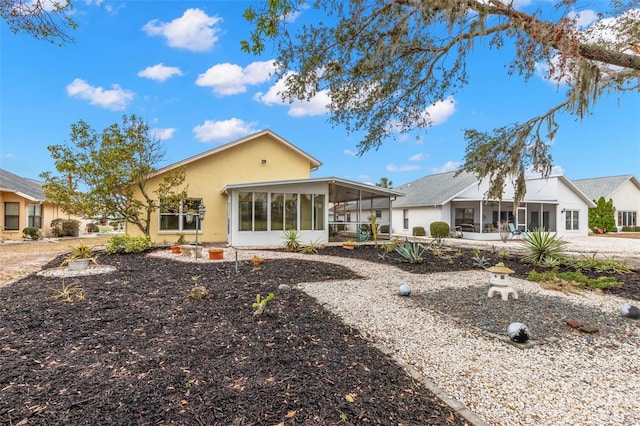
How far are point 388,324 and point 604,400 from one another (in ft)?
7.38

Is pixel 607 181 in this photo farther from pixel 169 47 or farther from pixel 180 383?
pixel 180 383

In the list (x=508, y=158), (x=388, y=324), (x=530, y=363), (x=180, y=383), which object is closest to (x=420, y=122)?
(x=508, y=158)

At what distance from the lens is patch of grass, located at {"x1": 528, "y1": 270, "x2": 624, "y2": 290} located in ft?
22.1

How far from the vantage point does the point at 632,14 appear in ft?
23.8

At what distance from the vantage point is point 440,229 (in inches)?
853

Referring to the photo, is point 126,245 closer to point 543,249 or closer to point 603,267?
point 543,249

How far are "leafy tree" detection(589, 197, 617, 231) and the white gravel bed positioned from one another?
28.4 m

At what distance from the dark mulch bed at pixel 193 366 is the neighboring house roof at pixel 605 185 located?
114 feet

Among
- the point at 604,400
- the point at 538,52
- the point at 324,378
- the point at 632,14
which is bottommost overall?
the point at 604,400

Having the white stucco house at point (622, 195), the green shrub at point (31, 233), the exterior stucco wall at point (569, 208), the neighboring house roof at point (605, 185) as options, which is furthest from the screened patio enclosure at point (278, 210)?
the white stucco house at point (622, 195)

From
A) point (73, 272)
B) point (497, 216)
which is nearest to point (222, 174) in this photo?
point (73, 272)

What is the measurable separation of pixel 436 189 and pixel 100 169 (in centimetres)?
2167

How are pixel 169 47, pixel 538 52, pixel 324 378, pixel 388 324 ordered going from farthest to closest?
pixel 169 47 < pixel 538 52 < pixel 388 324 < pixel 324 378

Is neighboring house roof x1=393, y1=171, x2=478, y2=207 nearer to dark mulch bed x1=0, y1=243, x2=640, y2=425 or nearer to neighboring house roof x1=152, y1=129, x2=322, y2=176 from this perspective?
neighboring house roof x1=152, y1=129, x2=322, y2=176
